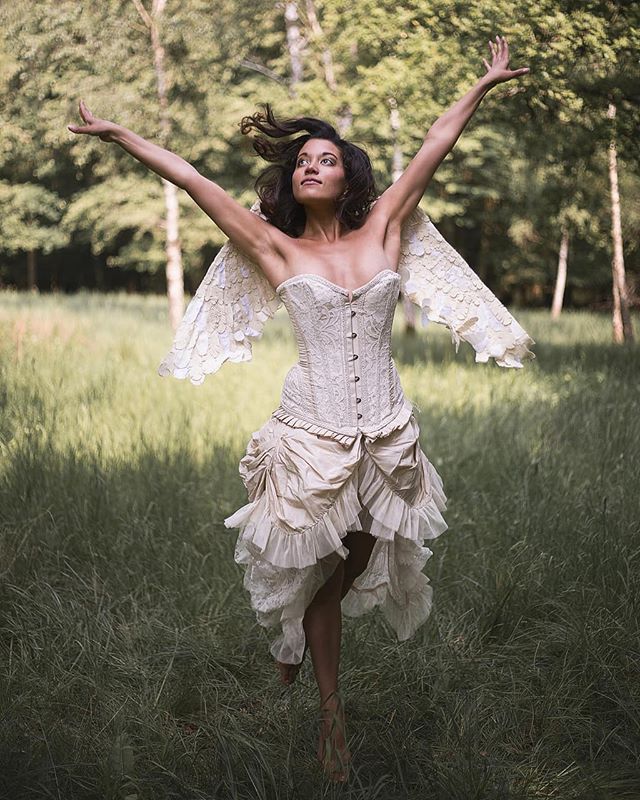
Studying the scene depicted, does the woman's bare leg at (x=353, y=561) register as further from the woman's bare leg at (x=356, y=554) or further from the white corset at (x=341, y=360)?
the white corset at (x=341, y=360)

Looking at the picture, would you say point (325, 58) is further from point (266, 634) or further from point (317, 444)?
point (317, 444)

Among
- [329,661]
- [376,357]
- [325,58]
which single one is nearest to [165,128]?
[325,58]

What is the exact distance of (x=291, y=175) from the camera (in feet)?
10.8

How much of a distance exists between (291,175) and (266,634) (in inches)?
77.4

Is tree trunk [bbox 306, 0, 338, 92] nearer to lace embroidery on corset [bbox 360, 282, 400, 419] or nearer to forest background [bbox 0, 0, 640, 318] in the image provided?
forest background [bbox 0, 0, 640, 318]

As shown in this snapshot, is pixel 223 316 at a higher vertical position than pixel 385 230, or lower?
lower

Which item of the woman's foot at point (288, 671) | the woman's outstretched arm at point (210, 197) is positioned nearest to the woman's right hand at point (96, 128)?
the woman's outstretched arm at point (210, 197)

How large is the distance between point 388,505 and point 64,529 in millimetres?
2408

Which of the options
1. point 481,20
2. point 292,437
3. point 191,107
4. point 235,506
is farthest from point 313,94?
point 292,437

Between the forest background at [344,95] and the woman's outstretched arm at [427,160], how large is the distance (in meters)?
4.64

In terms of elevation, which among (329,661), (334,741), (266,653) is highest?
(329,661)

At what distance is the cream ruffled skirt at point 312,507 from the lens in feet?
9.44

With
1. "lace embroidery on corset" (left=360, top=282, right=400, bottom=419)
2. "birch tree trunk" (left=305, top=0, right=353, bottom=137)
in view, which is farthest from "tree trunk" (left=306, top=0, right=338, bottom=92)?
"lace embroidery on corset" (left=360, top=282, right=400, bottom=419)

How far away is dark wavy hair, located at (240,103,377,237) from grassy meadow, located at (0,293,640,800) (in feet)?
5.62
